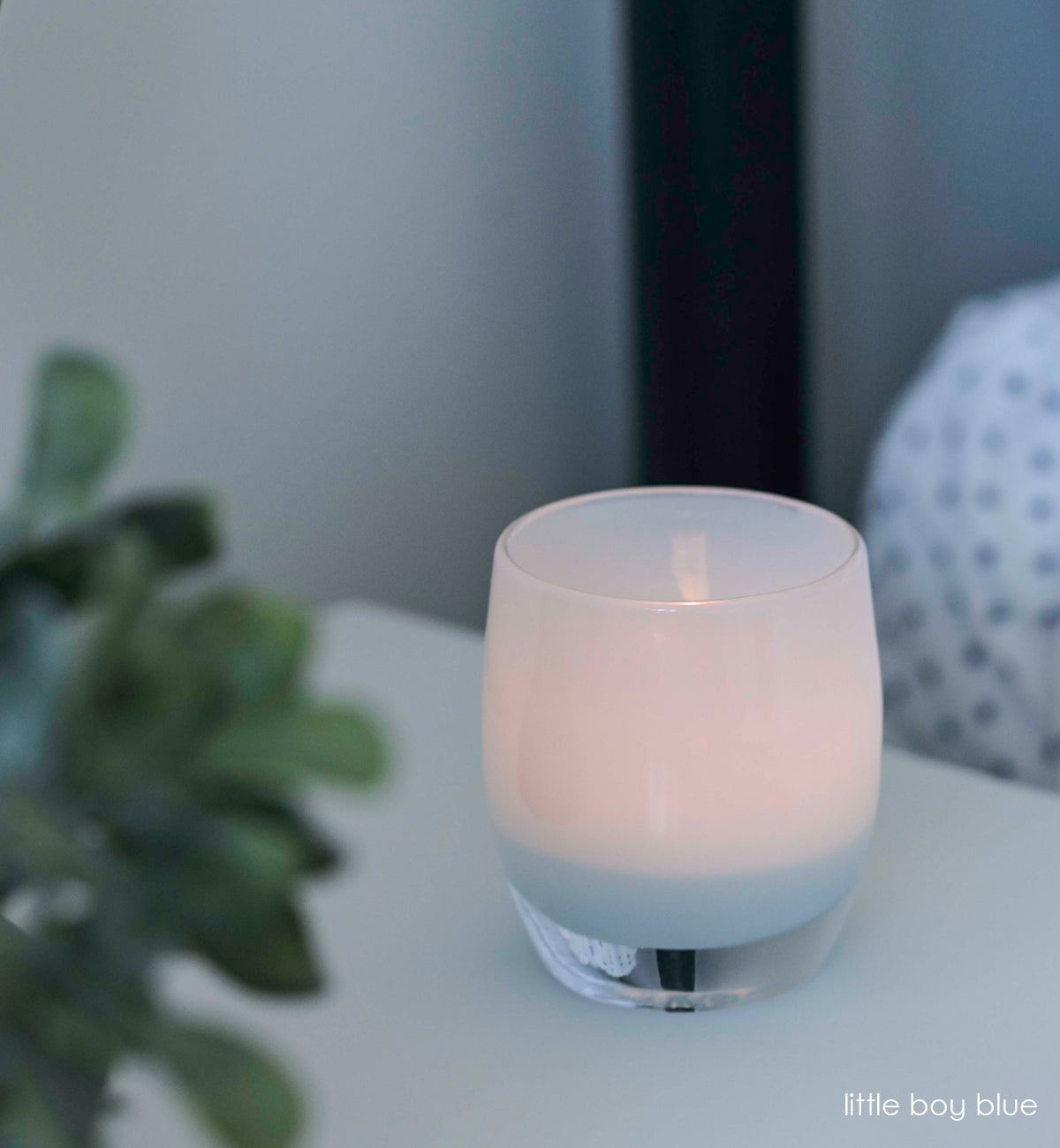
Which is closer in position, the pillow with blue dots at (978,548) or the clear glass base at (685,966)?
the clear glass base at (685,966)

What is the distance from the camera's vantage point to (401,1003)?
1.36 ft

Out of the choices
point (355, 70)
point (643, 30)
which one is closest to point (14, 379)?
point (355, 70)

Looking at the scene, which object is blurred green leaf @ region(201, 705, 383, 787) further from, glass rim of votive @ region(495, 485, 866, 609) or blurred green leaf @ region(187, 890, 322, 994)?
glass rim of votive @ region(495, 485, 866, 609)

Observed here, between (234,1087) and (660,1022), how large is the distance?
0.29 metres

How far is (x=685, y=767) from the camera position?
0.36m

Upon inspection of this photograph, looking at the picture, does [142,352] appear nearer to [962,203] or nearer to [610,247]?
[610,247]

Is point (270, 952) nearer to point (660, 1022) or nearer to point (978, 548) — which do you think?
point (660, 1022)

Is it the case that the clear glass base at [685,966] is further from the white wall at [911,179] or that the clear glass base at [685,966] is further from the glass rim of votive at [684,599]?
the white wall at [911,179]

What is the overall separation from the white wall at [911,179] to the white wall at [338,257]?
0.76 ft

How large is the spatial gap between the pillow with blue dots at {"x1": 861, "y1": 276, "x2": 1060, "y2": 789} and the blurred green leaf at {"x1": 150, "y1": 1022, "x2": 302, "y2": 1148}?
2.70 feet

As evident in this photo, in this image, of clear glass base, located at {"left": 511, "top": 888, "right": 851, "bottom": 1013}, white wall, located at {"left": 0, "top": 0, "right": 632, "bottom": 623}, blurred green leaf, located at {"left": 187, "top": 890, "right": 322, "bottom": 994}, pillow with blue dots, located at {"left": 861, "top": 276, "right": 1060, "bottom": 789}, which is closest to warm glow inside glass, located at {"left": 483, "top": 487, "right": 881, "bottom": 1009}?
clear glass base, located at {"left": 511, "top": 888, "right": 851, "bottom": 1013}

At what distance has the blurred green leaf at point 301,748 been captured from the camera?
0.44ft

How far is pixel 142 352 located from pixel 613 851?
2.45 feet

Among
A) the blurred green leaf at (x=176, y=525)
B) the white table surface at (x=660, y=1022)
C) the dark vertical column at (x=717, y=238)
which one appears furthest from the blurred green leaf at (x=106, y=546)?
the dark vertical column at (x=717, y=238)
